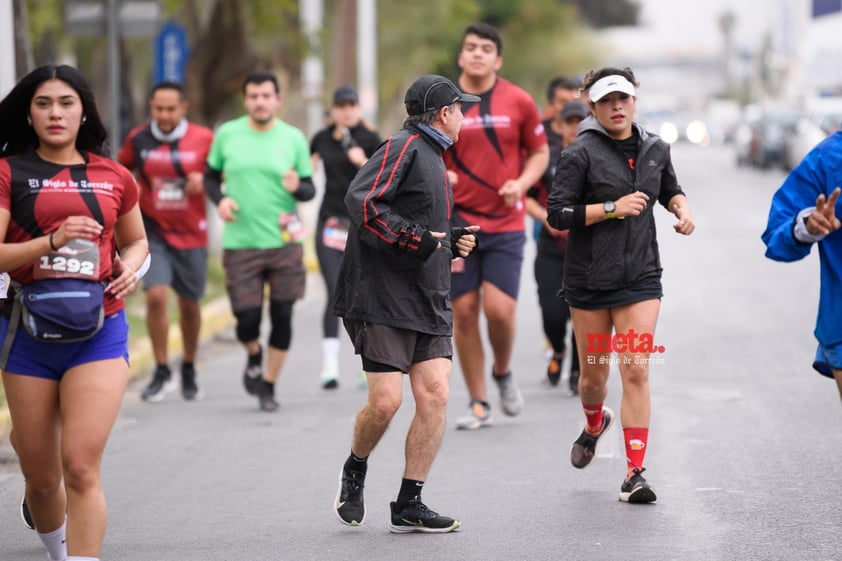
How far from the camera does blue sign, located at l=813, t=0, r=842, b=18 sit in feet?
225

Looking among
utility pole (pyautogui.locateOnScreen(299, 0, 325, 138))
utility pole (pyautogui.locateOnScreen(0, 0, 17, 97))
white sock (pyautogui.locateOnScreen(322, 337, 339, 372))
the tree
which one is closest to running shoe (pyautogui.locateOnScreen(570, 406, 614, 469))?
white sock (pyautogui.locateOnScreen(322, 337, 339, 372))

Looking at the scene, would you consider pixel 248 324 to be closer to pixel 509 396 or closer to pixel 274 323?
pixel 274 323

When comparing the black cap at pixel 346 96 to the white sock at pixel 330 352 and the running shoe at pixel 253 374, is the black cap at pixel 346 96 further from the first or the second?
the running shoe at pixel 253 374

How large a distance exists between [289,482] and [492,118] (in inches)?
100

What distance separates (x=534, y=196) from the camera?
33.4 feet

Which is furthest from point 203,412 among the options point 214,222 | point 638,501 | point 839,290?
point 214,222

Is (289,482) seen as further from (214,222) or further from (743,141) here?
(743,141)

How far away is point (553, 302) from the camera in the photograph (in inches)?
396

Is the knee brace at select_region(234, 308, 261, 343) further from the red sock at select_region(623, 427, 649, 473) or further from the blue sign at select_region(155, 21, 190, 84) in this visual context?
the blue sign at select_region(155, 21, 190, 84)

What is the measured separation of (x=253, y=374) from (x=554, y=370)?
2.08m

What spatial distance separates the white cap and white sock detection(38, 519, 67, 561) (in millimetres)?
3022

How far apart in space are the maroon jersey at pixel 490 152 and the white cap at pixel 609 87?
1876 mm

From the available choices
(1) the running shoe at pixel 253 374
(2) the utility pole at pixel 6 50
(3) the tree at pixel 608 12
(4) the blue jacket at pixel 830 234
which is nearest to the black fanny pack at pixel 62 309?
(4) the blue jacket at pixel 830 234

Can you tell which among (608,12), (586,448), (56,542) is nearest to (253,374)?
(586,448)
